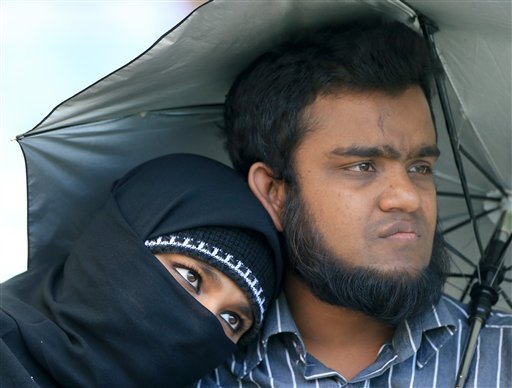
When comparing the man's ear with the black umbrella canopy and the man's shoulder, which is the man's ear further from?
the man's shoulder

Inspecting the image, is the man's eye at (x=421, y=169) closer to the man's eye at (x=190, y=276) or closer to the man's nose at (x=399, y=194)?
the man's nose at (x=399, y=194)

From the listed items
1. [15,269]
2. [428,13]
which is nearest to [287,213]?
[428,13]

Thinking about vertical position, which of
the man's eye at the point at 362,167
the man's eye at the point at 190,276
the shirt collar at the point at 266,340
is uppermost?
the man's eye at the point at 362,167

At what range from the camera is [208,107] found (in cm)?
372

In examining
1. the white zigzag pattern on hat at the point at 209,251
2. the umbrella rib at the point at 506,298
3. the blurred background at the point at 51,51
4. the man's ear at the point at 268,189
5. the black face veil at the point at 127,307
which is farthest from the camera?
the blurred background at the point at 51,51

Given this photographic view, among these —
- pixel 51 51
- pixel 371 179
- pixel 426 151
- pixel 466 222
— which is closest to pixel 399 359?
pixel 371 179

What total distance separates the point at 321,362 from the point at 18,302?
1015 millimetres

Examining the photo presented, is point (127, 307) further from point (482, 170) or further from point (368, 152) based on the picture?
point (482, 170)

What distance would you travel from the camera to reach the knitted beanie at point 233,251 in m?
3.03

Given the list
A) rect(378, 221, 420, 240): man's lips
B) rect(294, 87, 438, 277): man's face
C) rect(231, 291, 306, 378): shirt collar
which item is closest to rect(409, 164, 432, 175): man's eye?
rect(294, 87, 438, 277): man's face

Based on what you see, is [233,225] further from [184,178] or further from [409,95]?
[409,95]

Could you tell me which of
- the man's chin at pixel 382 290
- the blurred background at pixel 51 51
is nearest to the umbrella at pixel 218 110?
the man's chin at pixel 382 290

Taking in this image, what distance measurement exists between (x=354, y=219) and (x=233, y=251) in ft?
1.32

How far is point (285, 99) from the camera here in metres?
3.38
